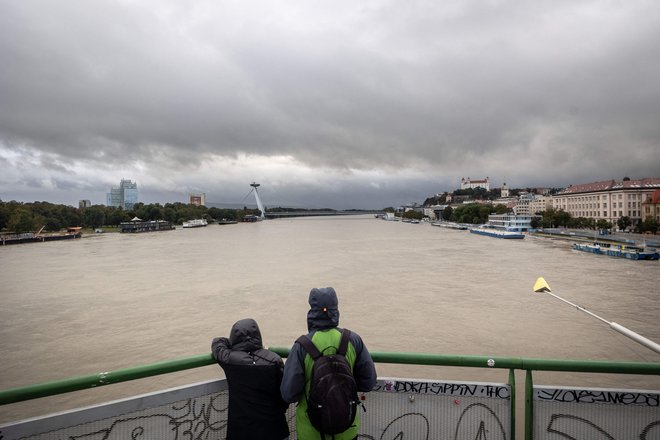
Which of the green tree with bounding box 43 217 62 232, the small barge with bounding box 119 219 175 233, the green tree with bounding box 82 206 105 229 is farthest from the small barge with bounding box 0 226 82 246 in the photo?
the green tree with bounding box 82 206 105 229

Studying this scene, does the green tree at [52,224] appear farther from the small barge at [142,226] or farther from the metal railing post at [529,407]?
the metal railing post at [529,407]

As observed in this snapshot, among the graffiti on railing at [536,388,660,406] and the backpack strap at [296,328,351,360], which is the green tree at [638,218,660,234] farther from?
the backpack strap at [296,328,351,360]

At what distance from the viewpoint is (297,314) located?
1290cm

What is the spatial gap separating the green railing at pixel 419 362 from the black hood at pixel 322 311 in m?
0.35

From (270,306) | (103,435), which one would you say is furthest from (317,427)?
(270,306)

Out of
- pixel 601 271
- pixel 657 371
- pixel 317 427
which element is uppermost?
pixel 657 371

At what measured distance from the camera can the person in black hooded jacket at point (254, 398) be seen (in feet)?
6.99

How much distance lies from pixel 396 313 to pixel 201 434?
11.1 meters

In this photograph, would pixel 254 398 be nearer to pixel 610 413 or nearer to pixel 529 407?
pixel 529 407

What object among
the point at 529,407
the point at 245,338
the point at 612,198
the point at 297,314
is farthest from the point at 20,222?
the point at 612,198

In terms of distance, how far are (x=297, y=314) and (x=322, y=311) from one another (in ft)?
36.5

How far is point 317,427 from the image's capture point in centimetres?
199

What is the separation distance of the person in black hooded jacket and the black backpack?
0.25 metres

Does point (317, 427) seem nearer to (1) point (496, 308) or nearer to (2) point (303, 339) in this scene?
(2) point (303, 339)
